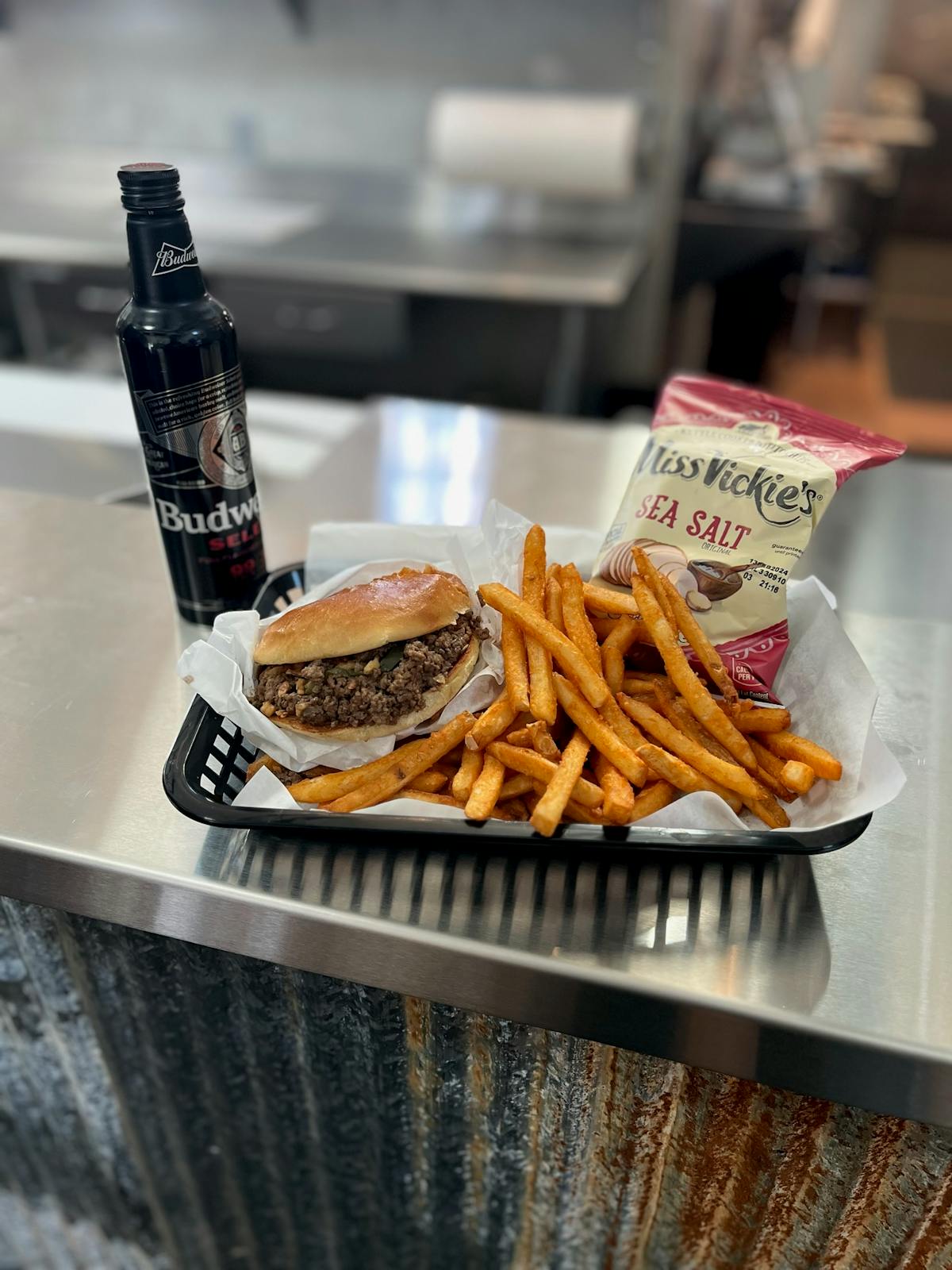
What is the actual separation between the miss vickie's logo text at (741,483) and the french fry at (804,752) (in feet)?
0.71

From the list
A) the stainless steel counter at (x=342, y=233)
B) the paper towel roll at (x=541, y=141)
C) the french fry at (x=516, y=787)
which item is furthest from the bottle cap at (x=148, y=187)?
the paper towel roll at (x=541, y=141)

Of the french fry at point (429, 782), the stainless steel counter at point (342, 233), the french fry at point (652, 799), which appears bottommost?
the stainless steel counter at point (342, 233)

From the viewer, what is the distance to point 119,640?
3.68 feet

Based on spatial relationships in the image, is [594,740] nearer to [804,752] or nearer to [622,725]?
[622,725]

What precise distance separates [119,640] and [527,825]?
0.63 meters

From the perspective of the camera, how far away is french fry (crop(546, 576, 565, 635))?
3.02 feet

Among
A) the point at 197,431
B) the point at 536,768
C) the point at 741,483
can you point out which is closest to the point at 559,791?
the point at 536,768

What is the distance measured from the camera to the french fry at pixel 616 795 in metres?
0.75

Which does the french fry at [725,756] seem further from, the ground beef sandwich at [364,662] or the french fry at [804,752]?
the ground beef sandwich at [364,662]

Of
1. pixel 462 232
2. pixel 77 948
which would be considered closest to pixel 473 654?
pixel 77 948

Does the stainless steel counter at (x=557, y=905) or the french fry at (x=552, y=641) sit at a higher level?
the french fry at (x=552, y=641)

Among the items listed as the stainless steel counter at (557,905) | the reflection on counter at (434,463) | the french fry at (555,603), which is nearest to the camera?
the stainless steel counter at (557,905)

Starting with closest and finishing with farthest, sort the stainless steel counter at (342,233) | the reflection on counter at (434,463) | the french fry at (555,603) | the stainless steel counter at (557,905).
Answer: the stainless steel counter at (557,905) → the french fry at (555,603) → the reflection on counter at (434,463) → the stainless steel counter at (342,233)

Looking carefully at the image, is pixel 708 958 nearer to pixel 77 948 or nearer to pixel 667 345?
pixel 77 948
